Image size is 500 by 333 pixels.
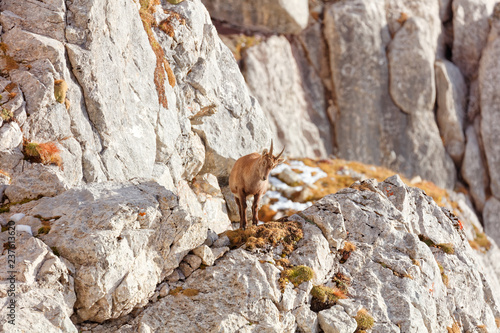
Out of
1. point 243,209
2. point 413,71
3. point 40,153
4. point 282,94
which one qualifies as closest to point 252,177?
point 243,209

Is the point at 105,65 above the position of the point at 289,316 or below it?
above

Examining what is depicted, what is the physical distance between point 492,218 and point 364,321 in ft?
116

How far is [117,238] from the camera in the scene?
10.9 meters

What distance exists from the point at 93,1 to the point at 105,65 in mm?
2157

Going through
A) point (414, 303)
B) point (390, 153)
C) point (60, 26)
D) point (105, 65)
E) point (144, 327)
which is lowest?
point (390, 153)

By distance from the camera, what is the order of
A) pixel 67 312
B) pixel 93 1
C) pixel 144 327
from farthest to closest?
pixel 93 1 < pixel 144 327 < pixel 67 312

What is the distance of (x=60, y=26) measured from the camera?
14.6 m

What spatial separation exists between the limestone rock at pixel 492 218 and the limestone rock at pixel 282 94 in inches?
639

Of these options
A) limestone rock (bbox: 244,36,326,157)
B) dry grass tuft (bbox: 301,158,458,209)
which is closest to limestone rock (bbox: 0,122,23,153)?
dry grass tuft (bbox: 301,158,458,209)

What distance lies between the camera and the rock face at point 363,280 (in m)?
11.8

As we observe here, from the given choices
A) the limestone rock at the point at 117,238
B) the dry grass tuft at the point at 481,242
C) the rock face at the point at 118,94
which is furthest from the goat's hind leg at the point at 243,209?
the dry grass tuft at the point at 481,242

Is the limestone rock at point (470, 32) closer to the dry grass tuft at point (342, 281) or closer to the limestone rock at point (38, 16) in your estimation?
the dry grass tuft at point (342, 281)

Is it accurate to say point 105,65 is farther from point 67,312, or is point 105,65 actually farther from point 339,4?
point 339,4

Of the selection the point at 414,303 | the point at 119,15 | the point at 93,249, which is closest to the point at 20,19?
the point at 119,15
